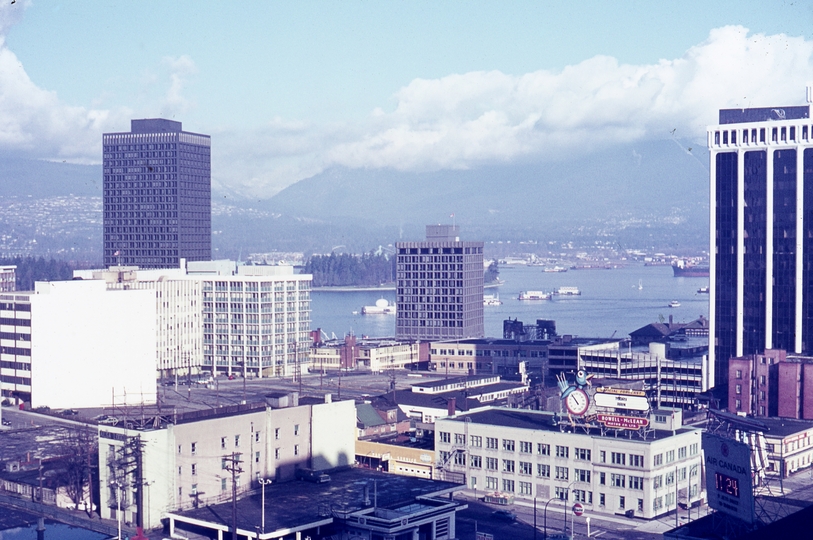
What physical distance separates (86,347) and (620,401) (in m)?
19.6

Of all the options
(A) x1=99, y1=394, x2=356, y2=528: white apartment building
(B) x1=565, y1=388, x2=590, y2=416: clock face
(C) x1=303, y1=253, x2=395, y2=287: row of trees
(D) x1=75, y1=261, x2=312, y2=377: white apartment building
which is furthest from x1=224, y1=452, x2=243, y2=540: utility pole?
(C) x1=303, y1=253, x2=395, y2=287: row of trees

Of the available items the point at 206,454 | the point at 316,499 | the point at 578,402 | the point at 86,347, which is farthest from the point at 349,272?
the point at 316,499

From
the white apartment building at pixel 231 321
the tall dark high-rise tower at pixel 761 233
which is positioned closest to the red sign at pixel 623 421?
the tall dark high-rise tower at pixel 761 233

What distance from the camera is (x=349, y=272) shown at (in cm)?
13475

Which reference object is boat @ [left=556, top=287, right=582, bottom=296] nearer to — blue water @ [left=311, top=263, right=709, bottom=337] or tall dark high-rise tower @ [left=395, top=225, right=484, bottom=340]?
blue water @ [left=311, top=263, right=709, bottom=337]

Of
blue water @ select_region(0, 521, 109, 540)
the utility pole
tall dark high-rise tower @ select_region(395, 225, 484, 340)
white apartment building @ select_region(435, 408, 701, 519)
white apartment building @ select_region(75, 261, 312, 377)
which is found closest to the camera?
the utility pole

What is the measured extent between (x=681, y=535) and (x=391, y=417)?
1622cm

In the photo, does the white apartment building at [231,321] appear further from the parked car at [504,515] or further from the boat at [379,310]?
the boat at [379,310]

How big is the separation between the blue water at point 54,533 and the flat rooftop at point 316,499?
5.75 ft

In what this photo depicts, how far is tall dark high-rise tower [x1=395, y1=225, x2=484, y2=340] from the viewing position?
195 feet

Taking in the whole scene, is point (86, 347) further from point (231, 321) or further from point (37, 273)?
point (37, 273)

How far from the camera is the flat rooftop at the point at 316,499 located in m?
20.3

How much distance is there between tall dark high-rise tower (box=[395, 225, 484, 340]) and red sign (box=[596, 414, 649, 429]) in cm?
3493

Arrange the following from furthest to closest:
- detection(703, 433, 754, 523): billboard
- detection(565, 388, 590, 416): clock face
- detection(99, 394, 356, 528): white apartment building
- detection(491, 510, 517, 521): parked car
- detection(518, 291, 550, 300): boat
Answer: detection(518, 291, 550, 300): boat < detection(565, 388, 590, 416): clock face < detection(491, 510, 517, 521): parked car < detection(99, 394, 356, 528): white apartment building < detection(703, 433, 754, 523): billboard
